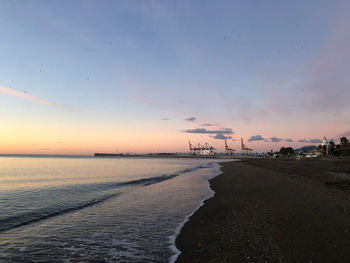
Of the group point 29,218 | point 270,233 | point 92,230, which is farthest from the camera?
point 29,218

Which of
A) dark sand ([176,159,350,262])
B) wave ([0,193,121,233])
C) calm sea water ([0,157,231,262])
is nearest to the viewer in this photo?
dark sand ([176,159,350,262])

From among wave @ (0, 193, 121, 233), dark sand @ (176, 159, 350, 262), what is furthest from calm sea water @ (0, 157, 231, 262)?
dark sand @ (176, 159, 350, 262)

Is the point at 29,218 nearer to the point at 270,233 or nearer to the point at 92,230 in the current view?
the point at 92,230

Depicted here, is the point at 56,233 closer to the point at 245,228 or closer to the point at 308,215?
the point at 245,228

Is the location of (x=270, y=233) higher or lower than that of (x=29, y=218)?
higher

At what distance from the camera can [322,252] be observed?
5.82 metres

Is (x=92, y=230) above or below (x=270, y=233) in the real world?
below

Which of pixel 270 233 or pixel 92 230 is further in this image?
pixel 92 230

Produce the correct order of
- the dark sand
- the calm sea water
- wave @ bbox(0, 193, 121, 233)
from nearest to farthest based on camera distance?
the dark sand < the calm sea water < wave @ bbox(0, 193, 121, 233)

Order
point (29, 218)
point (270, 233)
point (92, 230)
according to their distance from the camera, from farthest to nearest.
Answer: point (29, 218)
point (92, 230)
point (270, 233)

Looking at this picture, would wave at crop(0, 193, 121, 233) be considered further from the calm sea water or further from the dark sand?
the dark sand

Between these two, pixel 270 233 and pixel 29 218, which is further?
pixel 29 218

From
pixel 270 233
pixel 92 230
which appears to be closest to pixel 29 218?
pixel 92 230

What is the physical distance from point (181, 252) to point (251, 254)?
2.13 metres
